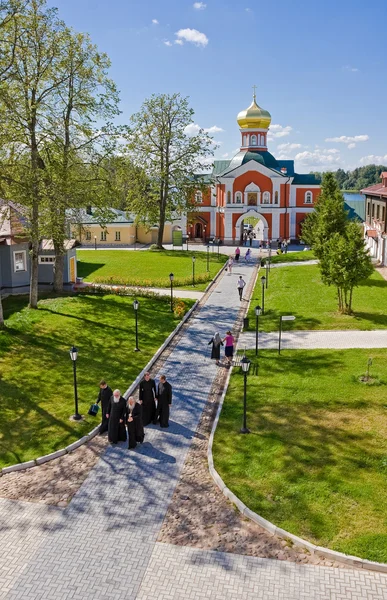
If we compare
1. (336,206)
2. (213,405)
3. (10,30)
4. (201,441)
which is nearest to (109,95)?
(10,30)

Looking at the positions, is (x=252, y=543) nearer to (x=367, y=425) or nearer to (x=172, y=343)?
(x=367, y=425)

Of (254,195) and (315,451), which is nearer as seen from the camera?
(315,451)

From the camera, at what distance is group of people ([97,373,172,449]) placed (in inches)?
484

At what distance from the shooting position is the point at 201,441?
1273cm

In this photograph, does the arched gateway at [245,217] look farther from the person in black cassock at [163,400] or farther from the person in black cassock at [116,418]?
the person in black cassock at [116,418]

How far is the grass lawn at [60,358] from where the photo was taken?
13219mm

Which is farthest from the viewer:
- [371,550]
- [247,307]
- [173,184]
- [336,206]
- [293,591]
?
[173,184]

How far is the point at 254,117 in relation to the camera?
53.5 meters

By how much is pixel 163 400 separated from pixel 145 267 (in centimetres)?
2497

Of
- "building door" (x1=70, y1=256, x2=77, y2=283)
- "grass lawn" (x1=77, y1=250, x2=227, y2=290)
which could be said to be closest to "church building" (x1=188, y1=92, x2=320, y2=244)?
"grass lawn" (x1=77, y1=250, x2=227, y2=290)

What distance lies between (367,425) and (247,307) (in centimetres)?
1407

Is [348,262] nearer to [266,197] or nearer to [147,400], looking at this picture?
[147,400]

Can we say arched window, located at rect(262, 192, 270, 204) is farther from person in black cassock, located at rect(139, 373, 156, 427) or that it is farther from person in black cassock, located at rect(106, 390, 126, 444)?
person in black cassock, located at rect(106, 390, 126, 444)

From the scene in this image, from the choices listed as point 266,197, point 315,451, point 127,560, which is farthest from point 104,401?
point 266,197
